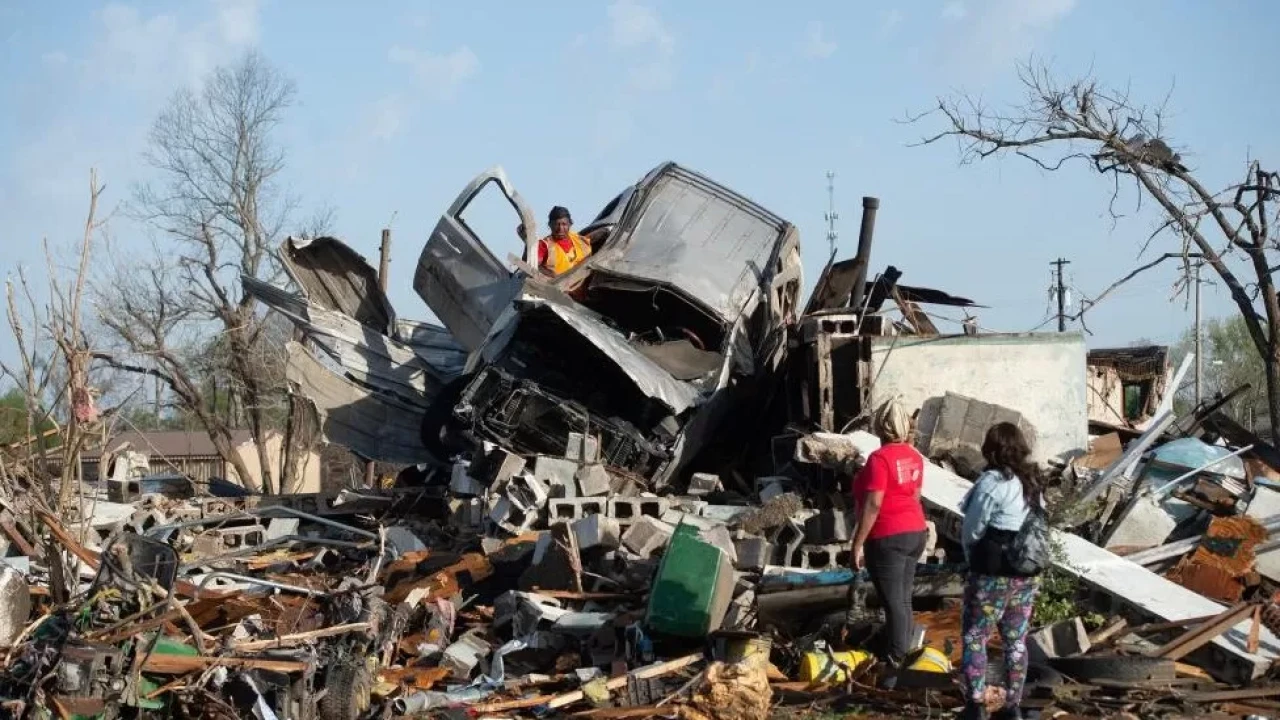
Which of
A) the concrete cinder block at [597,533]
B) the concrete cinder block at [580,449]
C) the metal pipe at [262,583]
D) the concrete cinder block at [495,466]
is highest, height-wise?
the concrete cinder block at [580,449]

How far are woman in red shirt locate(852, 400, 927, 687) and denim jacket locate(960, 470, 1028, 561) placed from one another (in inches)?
40.7

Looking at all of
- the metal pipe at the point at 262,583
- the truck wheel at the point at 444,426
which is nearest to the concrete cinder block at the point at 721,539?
the metal pipe at the point at 262,583

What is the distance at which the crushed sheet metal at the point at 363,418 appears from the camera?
12.4 metres

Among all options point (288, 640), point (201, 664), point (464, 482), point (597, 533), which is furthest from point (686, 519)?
point (201, 664)

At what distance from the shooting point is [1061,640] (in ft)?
24.1

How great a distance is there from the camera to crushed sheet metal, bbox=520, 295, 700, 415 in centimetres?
1043

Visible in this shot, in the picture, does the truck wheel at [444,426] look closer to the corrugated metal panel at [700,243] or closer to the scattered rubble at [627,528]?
the scattered rubble at [627,528]

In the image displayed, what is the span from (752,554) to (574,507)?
78.0 inches

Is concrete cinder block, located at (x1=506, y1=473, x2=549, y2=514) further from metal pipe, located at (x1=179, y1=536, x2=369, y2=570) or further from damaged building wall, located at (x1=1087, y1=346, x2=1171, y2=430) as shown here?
damaged building wall, located at (x1=1087, y1=346, x2=1171, y2=430)

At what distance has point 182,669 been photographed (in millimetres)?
6301

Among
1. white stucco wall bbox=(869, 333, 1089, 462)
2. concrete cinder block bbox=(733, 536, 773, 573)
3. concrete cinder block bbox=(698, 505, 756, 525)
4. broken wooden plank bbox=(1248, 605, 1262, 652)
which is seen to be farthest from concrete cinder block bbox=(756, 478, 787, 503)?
broken wooden plank bbox=(1248, 605, 1262, 652)

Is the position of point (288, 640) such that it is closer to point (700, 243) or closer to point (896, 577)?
point (896, 577)

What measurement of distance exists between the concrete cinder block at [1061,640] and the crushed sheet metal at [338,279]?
304 inches

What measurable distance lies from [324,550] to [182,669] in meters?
4.98
